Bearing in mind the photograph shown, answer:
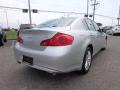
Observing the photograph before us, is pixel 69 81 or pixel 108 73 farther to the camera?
A: pixel 108 73

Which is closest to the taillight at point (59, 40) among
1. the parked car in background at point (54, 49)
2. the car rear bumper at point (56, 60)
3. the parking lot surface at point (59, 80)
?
the parked car in background at point (54, 49)

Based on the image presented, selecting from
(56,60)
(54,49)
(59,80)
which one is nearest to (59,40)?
(54,49)

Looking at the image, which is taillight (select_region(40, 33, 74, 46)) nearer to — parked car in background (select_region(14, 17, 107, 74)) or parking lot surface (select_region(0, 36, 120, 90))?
parked car in background (select_region(14, 17, 107, 74))

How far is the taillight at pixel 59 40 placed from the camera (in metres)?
2.93

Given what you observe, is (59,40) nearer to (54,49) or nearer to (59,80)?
(54,49)

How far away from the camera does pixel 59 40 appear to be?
2.94 metres

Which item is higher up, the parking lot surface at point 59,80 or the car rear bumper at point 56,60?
the car rear bumper at point 56,60

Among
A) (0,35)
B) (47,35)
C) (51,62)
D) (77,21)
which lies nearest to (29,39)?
(47,35)

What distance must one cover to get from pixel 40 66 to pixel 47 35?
A: 656mm

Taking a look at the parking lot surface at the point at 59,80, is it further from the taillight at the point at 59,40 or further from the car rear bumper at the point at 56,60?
the taillight at the point at 59,40

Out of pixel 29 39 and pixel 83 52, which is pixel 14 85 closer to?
pixel 29 39

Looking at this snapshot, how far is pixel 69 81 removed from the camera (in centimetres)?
344

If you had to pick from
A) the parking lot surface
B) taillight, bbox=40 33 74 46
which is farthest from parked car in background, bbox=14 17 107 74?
the parking lot surface

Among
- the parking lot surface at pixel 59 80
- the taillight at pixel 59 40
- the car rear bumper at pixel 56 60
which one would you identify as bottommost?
the parking lot surface at pixel 59 80
